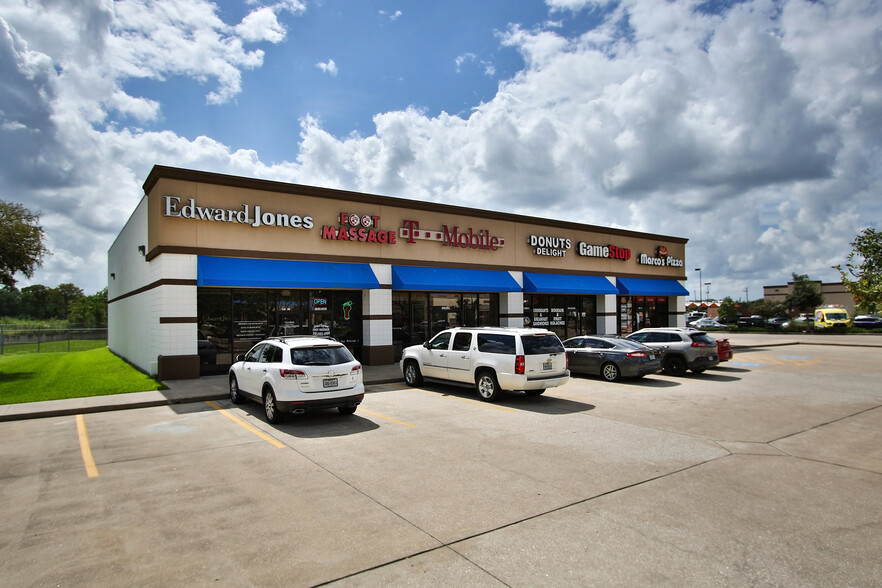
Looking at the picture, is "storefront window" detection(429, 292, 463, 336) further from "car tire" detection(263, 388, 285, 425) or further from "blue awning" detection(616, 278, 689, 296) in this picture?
"car tire" detection(263, 388, 285, 425)

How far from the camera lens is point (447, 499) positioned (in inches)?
230

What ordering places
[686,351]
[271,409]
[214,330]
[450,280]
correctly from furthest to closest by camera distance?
[450,280] → [214,330] → [686,351] → [271,409]

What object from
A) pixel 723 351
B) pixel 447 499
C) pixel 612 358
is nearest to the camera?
pixel 447 499

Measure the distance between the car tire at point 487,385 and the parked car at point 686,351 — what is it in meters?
8.16

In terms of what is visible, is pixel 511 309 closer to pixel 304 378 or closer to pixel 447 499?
pixel 304 378

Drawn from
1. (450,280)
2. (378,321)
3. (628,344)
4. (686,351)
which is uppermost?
(450,280)

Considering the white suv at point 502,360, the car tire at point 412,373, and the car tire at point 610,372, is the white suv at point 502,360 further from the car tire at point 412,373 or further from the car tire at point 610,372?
the car tire at point 610,372

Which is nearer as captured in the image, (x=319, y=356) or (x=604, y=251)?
(x=319, y=356)

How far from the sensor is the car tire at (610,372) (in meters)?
16.0

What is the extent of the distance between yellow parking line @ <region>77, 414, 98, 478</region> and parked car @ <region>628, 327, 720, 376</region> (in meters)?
16.2

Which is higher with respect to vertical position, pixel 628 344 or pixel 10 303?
pixel 10 303

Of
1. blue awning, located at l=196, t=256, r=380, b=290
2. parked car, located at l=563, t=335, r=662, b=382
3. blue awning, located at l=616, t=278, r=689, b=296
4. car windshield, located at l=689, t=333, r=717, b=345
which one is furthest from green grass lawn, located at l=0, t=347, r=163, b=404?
blue awning, located at l=616, t=278, r=689, b=296

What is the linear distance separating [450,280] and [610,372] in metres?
8.04

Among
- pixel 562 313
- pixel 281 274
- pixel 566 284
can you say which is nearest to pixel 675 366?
pixel 566 284
